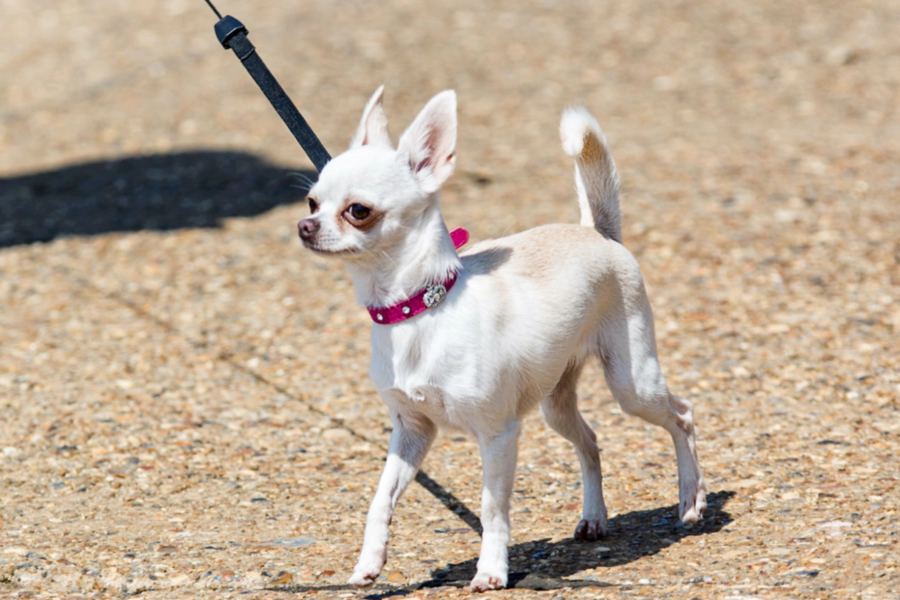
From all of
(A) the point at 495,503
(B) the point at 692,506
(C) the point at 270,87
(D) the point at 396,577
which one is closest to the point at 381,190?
(C) the point at 270,87

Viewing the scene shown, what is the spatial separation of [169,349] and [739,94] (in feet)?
25.3

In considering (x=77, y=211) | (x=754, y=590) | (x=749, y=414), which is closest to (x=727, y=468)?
(x=749, y=414)

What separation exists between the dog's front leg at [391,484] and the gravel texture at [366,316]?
0.73ft

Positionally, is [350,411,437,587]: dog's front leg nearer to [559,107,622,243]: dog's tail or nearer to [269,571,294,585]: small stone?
[269,571,294,585]: small stone

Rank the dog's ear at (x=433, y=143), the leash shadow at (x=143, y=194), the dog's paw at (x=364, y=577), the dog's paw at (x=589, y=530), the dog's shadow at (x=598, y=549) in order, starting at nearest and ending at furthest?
the dog's ear at (x=433, y=143) < the dog's paw at (x=364, y=577) < the dog's shadow at (x=598, y=549) < the dog's paw at (x=589, y=530) < the leash shadow at (x=143, y=194)

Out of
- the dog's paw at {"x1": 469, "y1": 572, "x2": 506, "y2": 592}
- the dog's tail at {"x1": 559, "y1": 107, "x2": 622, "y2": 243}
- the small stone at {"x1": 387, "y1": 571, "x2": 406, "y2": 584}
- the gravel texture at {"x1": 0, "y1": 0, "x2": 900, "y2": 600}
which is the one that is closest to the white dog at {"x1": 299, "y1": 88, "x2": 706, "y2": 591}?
the dog's paw at {"x1": 469, "y1": 572, "x2": 506, "y2": 592}

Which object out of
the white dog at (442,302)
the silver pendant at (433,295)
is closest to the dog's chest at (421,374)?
the white dog at (442,302)

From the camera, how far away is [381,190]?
11.4 feet

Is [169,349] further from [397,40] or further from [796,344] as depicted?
[397,40]

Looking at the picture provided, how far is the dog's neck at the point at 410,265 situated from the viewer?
358cm

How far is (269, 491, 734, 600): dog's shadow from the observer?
3.88m

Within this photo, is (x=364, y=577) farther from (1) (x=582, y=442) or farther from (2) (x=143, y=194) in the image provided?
(2) (x=143, y=194)

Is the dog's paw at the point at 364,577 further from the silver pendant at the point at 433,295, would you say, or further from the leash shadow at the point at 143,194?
the leash shadow at the point at 143,194

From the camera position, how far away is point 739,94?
40.2ft
